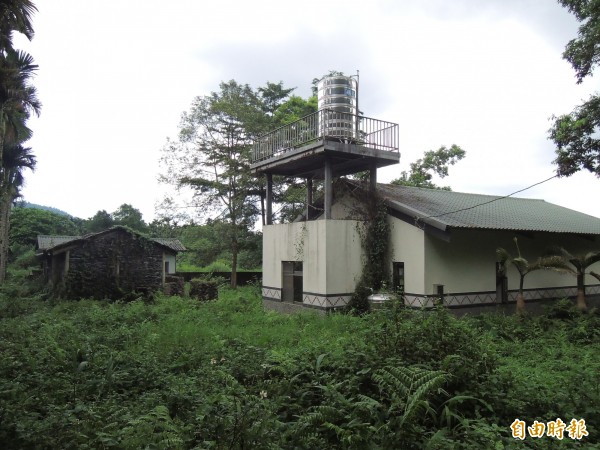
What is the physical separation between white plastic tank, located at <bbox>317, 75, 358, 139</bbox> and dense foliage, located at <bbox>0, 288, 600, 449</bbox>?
717 cm

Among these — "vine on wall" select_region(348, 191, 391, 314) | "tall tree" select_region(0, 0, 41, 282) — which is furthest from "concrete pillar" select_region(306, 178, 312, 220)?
"tall tree" select_region(0, 0, 41, 282)

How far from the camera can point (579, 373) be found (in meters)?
6.21

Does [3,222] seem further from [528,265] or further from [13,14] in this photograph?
[528,265]

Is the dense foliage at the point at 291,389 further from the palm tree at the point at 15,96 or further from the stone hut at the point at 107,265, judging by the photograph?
the palm tree at the point at 15,96

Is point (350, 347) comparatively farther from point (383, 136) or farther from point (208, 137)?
point (208, 137)

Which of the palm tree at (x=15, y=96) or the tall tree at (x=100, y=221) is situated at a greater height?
the palm tree at (x=15, y=96)

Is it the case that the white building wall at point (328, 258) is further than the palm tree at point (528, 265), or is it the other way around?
the white building wall at point (328, 258)

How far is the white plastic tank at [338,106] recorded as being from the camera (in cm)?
1360

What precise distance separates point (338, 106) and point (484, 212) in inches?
280

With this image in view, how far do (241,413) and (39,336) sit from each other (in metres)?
7.03

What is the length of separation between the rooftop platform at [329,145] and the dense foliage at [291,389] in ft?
21.9

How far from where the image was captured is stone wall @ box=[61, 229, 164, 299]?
18.5 meters

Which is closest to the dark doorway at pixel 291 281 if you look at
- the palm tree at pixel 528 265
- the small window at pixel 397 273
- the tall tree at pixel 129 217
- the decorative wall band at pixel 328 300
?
the decorative wall band at pixel 328 300

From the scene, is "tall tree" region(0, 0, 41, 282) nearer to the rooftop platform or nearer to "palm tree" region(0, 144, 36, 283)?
"palm tree" region(0, 144, 36, 283)
